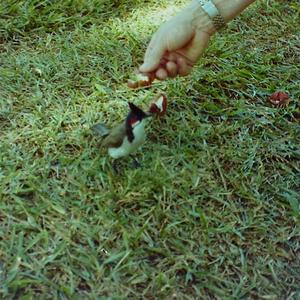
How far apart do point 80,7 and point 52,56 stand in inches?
15.4

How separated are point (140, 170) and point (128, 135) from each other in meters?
0.15

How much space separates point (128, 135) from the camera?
1.70 meters

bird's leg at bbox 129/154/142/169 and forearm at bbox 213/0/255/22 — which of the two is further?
forearm at bbox 213/0/255/22

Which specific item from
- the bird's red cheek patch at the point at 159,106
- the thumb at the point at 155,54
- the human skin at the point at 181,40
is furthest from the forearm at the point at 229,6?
the bird's red cheek patch at the point at 159,106

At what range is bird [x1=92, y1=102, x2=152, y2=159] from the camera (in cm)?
170

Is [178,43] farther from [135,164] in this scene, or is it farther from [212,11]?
[135,164]

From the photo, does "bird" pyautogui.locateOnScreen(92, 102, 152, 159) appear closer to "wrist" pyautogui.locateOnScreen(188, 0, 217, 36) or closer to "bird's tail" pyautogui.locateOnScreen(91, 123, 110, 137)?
"bird's tail" pyautogui.locateOnScreen(91, 123, 110, 137)

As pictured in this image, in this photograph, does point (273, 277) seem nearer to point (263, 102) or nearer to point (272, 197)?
point (272, 197)

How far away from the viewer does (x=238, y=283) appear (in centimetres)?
158

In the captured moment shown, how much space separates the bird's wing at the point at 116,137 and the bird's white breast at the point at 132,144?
1 cm

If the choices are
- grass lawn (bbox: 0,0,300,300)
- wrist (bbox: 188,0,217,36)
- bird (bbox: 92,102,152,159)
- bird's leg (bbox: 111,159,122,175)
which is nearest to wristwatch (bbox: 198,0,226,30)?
wrist (bbox: 188,0,217,36)

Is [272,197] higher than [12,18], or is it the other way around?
[12,18]

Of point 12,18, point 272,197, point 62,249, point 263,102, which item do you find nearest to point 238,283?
point 272,197

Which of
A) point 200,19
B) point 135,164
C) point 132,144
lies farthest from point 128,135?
point 200,19
